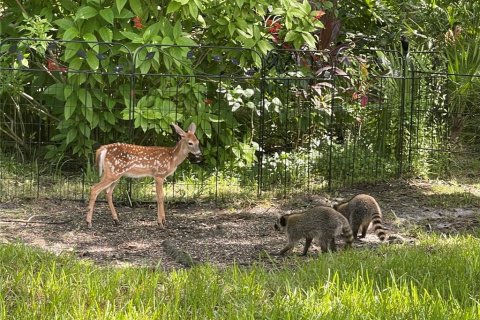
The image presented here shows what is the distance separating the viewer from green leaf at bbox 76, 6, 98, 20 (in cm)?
1045

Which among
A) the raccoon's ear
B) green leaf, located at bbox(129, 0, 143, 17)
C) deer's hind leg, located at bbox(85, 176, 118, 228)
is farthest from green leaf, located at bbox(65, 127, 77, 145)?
the raccoon's ear

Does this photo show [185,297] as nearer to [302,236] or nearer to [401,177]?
[302,236]

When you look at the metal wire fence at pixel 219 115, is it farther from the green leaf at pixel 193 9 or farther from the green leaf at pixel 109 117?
the green leaf at pixel 193 9

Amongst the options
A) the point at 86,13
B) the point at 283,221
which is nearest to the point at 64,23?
Answer: the point at 86,13

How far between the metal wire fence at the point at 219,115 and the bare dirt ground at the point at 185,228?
0.58 m

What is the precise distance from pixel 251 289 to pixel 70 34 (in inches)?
218

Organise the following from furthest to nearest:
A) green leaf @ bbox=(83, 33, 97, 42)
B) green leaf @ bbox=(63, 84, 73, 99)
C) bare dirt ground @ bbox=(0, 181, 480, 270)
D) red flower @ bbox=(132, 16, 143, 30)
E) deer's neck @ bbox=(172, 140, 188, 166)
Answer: green leaf @ bbox=(63, 84, 73, 99) < red flower @ bbox=(132, 16, 143, 30) < green leaf @ bbox=(83, 33, 97, 42) < deer's neck @ bbox=(172, 140, 188, 166) < bare dirt ground @ bbox=(0, 181, 480, 270)

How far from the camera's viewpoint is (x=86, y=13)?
412 inches

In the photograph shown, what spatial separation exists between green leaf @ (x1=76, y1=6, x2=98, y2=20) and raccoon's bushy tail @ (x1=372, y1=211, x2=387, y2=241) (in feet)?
14.0

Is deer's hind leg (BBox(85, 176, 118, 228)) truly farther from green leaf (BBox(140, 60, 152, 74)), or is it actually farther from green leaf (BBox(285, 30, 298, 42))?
green leaf (BBox(285, 30, 298, 42))

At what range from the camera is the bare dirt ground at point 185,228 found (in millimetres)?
8062

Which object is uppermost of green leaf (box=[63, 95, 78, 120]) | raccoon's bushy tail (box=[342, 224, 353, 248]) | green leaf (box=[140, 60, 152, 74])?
green leaf (box=[140, 60, 152, 74])

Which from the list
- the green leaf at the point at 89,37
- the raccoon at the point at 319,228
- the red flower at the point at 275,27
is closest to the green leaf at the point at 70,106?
the green leaf at the point at 89,37

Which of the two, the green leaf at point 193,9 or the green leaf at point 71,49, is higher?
the green leaf at point 193,9
